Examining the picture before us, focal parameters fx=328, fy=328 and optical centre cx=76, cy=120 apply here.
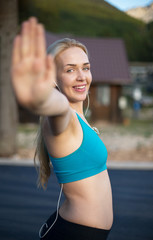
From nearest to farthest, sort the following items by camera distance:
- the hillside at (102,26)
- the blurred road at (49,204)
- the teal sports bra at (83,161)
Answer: the teal sports bra at (83,161), the blurred road at (49,204), the hillside at (102,26)

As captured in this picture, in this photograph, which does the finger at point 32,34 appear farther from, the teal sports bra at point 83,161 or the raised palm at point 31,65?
the teal sports bra at point 83,161

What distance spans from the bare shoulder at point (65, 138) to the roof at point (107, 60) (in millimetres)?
18907

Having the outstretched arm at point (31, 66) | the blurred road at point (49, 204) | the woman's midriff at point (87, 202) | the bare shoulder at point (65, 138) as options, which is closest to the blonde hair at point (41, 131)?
the bare shoulder at point (65, 138)

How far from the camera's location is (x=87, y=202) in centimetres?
181

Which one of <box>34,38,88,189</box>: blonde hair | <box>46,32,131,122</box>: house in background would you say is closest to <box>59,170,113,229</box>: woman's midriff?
<box>34,38,88,189</box>: blonde hair

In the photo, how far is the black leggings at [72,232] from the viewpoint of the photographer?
1.81m

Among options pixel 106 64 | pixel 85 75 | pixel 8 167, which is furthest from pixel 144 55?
pixel 85 75

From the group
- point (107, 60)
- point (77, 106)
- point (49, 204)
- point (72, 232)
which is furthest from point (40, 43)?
point (107, 60)

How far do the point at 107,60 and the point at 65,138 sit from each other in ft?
69.4

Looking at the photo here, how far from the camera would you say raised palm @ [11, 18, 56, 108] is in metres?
1.20

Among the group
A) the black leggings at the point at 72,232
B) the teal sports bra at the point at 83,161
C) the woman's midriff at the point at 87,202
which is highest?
the teal sports bra at the point at 83,161

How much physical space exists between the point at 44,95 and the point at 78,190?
75 cm

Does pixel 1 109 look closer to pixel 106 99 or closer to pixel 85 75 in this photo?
pixel 85 75

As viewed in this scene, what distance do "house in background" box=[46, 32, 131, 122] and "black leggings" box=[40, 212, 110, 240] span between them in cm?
1811
